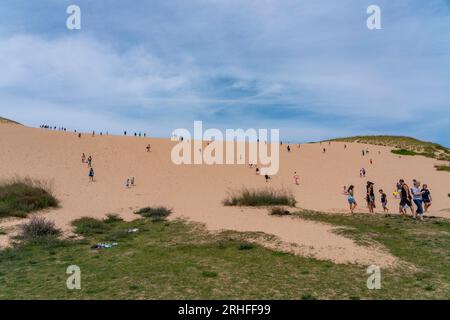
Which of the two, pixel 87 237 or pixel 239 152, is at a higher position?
pixel 239 152

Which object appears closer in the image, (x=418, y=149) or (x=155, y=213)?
(x=155, y=213)

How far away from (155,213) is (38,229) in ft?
22.1

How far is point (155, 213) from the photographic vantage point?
20.5 metres

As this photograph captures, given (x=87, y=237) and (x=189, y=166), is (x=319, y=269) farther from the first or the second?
(x=189, y=166)

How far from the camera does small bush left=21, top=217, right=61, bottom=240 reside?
1450 centimetres

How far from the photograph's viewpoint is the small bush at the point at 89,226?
52.4 feet

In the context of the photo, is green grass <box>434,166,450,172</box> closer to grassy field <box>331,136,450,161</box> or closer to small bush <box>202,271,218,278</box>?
grassy field <box>331,136,450,161</box>

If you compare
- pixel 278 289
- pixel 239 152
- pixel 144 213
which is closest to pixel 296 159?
pixel 239 152

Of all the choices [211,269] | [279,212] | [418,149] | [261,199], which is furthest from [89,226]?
[418,149]

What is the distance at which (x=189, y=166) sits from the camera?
46.8 meters

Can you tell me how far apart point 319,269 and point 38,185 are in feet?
67.2

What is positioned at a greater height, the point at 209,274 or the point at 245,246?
the point at 245,246

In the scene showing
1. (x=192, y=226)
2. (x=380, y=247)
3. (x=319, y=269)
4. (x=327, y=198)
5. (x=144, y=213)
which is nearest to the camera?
(x=319, y=269)

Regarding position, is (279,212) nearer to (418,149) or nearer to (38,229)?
(38,229)
